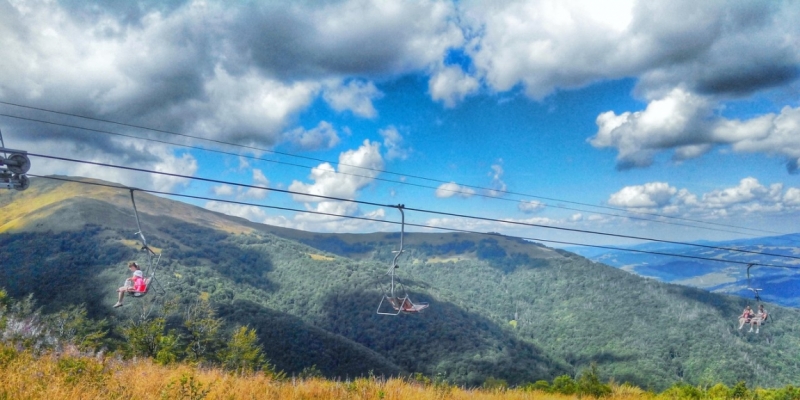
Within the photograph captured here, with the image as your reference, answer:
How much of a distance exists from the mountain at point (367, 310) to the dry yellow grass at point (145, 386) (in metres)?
45.3

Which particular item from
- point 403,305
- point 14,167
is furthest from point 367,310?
point 14,167

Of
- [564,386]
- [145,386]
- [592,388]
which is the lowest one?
[564,386]

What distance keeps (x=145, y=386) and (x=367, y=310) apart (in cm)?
12004

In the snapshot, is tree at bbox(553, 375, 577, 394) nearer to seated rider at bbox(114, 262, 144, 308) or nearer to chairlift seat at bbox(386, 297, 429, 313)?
chairlift seat at bbox(386, 297, 429, 313)

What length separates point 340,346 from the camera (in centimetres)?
7906

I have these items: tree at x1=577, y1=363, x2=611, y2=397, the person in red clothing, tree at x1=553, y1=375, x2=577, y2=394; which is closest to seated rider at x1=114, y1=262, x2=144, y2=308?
tree at x1=577, y1=363, x2=611, y2=397

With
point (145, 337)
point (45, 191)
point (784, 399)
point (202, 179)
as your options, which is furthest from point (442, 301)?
point (45, 191)

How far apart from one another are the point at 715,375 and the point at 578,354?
123ft

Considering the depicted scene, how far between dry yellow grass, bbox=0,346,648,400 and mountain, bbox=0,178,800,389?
1785 inches

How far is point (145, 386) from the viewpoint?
860cm

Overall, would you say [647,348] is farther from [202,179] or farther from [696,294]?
[202,179]

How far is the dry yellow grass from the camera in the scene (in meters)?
7.56

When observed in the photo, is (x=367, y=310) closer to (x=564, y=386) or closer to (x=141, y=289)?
(x=564, y=386)

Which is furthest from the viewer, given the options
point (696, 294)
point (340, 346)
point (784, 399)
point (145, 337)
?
point (696, 294)
